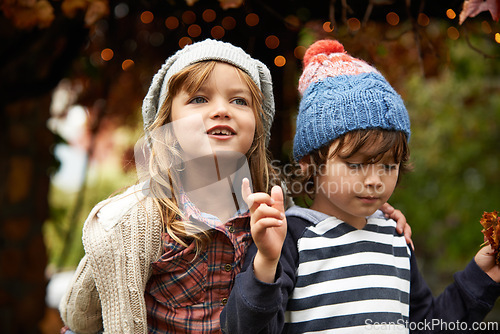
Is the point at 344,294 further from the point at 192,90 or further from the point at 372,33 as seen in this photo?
the point at 372,33

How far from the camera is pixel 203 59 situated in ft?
5.51

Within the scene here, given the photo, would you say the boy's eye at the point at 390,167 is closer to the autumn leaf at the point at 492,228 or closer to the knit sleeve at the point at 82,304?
the autumn leaf at the point at 492,228

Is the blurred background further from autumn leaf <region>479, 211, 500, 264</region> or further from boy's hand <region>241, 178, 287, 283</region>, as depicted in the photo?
boy's hand <region>241, 178, 287, 283</region>

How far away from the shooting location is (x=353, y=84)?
1.72 meters

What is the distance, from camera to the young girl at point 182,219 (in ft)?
5.22

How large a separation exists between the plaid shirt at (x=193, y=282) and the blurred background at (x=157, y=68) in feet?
1.23

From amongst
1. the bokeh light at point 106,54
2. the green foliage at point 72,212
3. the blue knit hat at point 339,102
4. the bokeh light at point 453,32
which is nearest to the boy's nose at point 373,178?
the blue knit hat at point 339,102

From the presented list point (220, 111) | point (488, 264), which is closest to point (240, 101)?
point (220, 111)

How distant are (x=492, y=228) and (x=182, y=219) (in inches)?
41.7

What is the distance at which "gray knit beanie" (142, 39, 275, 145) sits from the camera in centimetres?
169

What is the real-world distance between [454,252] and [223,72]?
12.9 ft

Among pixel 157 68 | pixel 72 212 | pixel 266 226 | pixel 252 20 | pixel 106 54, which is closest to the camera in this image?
pixel 266 226

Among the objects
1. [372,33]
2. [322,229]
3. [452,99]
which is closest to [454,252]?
[452,99]

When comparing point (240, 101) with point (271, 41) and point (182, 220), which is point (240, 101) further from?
point (271, 41)
